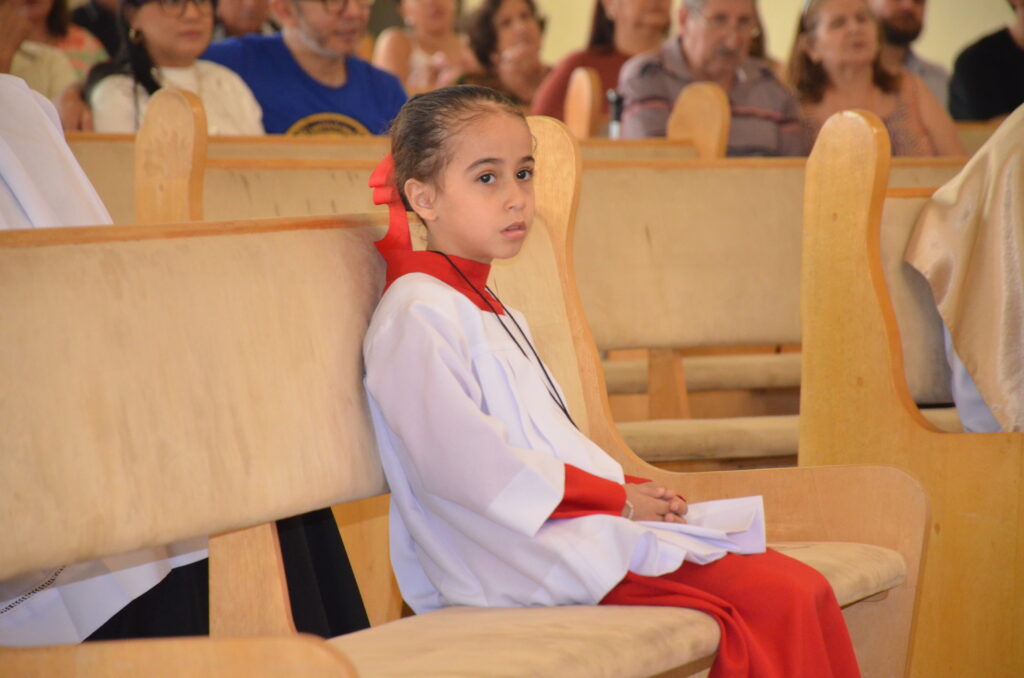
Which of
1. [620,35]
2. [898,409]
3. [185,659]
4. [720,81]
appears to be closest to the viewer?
[185,659]

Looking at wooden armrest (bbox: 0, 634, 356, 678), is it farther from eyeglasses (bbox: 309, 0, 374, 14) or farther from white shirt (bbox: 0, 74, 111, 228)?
eyeglasses (bbox: 309, 0, 374, 14)

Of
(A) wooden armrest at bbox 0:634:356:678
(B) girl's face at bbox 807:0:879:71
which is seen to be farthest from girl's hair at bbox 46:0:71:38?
(A) wooden armrest at bbox 0:634:356:678

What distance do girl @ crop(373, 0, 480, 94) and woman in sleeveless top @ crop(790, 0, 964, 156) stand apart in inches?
118

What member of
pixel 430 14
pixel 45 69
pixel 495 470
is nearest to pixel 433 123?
pixel 495 470

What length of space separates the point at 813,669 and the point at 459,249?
0.74m

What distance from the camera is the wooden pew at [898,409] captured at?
236 centimetres

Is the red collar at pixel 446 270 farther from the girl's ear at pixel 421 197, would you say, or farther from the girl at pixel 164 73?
the girl at pixel 164 73

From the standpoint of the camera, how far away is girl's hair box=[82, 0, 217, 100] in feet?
12.3

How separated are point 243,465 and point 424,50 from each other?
6570mm

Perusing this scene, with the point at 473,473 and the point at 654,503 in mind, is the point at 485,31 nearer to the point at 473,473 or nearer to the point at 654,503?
the point at 654,503

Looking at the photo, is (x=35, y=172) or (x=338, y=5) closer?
(x=35, y=172)

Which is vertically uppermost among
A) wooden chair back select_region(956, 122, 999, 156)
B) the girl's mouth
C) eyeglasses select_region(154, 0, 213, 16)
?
eyeglasses select_region(154, 0, 213, 16)

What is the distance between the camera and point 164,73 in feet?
12.6

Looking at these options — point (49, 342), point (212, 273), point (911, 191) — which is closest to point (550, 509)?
point (212, 273)
